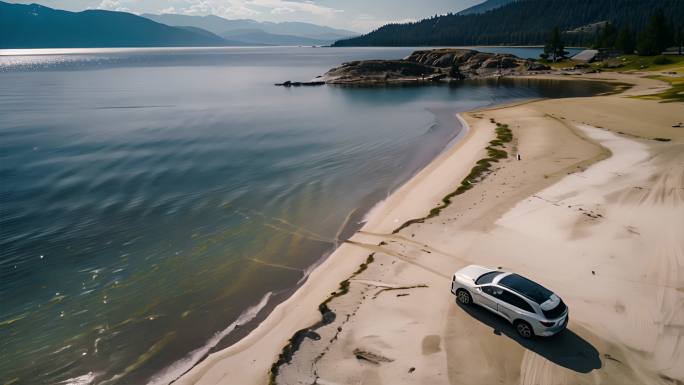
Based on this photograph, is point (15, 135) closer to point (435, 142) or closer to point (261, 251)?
point (261, 251)

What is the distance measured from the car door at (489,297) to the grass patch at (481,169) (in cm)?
1072

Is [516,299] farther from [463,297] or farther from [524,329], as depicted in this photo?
[463,297]

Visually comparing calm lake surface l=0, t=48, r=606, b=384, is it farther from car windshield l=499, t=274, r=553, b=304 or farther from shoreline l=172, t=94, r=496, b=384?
car windshield l=499, t=274, r=553, b=304

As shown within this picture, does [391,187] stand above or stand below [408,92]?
below

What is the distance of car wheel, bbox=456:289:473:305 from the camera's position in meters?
19.5

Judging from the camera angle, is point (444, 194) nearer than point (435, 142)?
Yes

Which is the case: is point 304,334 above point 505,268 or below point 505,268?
below

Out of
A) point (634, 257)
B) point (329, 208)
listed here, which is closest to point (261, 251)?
point (329, 208)

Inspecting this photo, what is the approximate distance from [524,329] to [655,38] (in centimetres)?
18426

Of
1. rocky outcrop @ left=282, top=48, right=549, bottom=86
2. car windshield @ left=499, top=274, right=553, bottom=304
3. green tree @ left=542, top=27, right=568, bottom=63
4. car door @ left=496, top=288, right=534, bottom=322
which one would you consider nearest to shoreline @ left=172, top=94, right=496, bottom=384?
car door @ left=496, top=288, right=534, bottom=322

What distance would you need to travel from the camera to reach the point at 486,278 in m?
19.4

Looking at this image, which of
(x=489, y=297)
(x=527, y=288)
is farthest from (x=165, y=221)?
(x=527, y=288)

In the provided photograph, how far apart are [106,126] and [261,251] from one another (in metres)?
59.3

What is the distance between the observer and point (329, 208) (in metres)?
35.2
